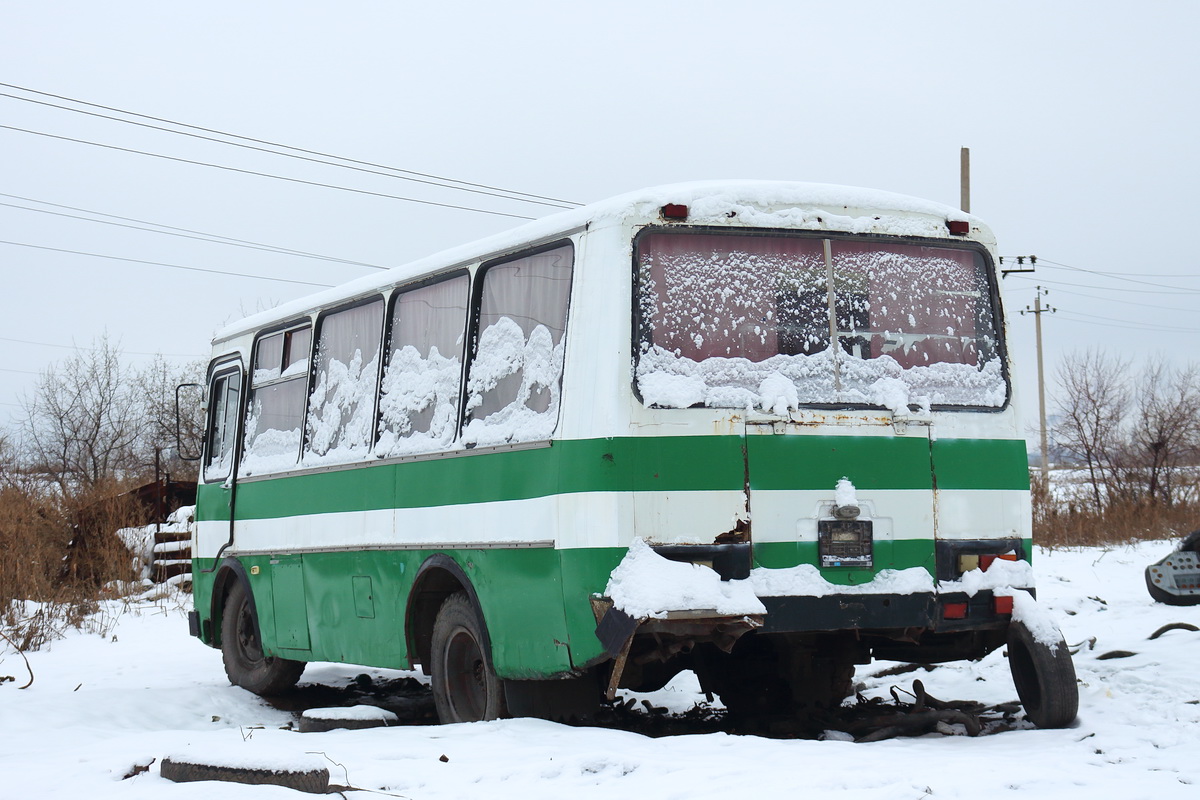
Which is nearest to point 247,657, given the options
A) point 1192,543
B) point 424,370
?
point 424,370

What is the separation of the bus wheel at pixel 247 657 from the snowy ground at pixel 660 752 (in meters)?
0.77

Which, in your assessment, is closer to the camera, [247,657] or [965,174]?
[247,657]

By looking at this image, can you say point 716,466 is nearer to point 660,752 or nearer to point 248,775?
point 660,752

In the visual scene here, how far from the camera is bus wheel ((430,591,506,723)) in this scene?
7762 mm

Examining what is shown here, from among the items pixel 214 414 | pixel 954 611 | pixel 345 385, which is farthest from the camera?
pixel 214 414

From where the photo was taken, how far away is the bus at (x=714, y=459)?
253 inches

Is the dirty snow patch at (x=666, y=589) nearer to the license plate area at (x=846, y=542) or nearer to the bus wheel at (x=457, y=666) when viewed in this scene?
the license plate area at (x=846, y=542)

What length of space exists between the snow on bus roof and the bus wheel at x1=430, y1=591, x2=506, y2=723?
204cm

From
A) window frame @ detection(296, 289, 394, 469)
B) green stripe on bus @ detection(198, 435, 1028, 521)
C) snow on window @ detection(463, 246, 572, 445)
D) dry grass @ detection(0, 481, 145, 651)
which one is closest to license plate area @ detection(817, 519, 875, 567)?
green stripe on bus @ detection(198, 435, 1028, 521)

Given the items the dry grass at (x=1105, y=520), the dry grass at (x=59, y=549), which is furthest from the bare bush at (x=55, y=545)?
the dry grass at (x=1105, y=520)

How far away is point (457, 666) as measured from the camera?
796cm

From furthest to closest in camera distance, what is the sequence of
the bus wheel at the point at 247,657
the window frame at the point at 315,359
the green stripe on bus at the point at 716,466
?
the bus wheel at the point at 247,657
the window frame at the point at 315,359
the green stripe on bus at the point at 716,466

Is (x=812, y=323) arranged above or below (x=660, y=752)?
above

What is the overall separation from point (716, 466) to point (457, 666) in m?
2.36
